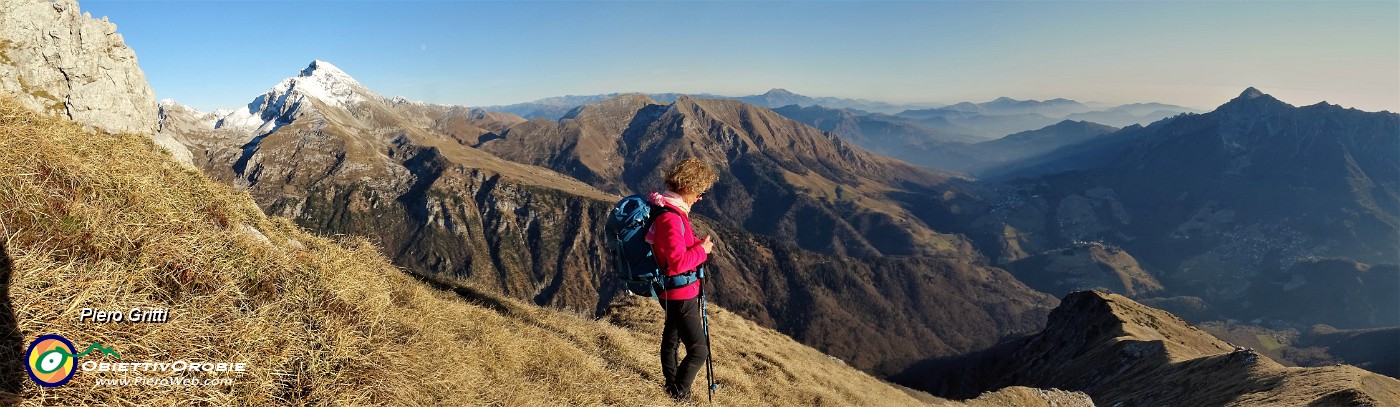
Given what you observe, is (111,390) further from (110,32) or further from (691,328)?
(110,32)

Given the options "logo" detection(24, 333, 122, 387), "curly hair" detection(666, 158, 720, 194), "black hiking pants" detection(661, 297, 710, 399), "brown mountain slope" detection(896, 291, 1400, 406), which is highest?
"curly hair" detection(666, 158, 720, 194)

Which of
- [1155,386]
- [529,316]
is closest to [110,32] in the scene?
[529,316]

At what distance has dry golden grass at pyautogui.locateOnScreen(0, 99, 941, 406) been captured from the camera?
17.7 feet

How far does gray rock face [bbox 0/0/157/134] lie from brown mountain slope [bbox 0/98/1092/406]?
175046mm

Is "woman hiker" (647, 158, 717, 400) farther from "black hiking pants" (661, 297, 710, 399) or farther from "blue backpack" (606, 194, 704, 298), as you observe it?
"blue backpack" (606, 194, 704, 298)

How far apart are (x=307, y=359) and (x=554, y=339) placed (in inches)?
228

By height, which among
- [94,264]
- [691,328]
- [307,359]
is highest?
[94,264]

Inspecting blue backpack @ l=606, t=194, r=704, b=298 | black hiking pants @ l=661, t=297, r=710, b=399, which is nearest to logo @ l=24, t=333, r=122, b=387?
blue backpack @ l=606, t=194, r=704, b=298

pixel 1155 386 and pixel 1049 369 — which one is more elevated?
pixel 1155 386

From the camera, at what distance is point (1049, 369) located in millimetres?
80500

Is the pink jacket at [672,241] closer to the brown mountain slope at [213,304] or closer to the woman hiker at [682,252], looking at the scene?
the woman hiker at [682,252]

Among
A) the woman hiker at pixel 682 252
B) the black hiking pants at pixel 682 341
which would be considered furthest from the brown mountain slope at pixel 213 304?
the woman hiker at pixel 682 252

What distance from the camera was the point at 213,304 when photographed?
20.7ft

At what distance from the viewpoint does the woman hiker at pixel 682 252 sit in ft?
27.1
